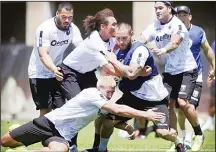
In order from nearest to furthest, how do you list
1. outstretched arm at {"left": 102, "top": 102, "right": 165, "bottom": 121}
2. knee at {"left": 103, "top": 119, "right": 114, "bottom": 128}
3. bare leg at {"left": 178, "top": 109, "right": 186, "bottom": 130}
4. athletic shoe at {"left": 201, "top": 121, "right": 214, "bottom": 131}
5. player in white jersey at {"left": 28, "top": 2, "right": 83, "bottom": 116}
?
1. outstretched arm at {"left": 102, "top": 102, "right": 165, "bottom": 121}
2. knee at {"left": 103, "top": 119, "right": 114, "bottom": 128}
3. player in white jersey at {"left": 28, "top": 2, "right": 83, "bottom": 116}
4. bare leg at {"left": 178, "top": 109, "right": 186, "bottom": 130}
5. athletic shoe at {"left": 201, "top": 121, "right": 214, "bottom": 131}

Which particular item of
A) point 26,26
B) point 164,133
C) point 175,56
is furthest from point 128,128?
point 26,26

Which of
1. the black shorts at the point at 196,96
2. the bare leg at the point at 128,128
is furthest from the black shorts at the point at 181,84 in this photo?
the bare leg at the point at 128,128

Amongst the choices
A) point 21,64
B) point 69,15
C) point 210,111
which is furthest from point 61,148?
point 210,111

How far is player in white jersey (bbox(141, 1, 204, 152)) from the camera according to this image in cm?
1000

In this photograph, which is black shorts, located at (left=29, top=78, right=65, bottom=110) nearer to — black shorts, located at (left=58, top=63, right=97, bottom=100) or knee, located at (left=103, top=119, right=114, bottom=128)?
black shorts, located at (left=58, top=63, right=97, bottom=100)

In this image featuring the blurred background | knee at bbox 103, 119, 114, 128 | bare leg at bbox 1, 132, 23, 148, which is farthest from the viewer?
the blurred background

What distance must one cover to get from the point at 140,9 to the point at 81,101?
3.68 meters

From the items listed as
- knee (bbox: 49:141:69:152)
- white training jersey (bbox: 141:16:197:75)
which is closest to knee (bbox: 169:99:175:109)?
white training jersey (bbox: 141:16:197:75)

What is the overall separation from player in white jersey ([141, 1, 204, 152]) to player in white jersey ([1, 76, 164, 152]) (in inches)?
69.5

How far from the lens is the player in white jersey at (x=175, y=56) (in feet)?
32.8

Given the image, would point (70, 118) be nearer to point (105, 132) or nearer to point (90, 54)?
point (105, 132)

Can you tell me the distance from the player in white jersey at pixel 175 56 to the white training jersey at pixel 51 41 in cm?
98

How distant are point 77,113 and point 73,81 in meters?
1.04

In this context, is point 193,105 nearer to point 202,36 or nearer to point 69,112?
point 202,36
